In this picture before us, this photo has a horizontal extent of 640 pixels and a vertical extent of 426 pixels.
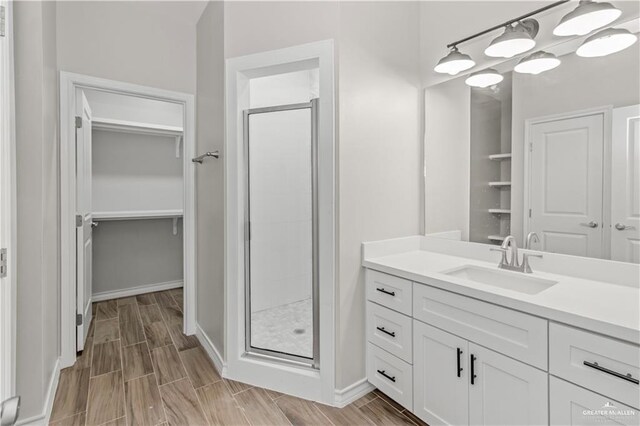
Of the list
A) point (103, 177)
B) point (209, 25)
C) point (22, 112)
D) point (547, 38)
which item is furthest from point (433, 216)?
point (103, 177)

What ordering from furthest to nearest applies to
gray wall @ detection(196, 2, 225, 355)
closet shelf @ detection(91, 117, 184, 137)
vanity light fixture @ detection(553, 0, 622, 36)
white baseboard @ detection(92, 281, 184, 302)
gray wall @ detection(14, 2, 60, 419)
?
white baseboard @ detection(92, 281, 184, 302), closet shelf @ detection(91, 117, 184, 137), gray wall @ detection(196, 2, 225, 355), gray wall @ detection(14, 2, 60, 419), vanity light fixture @ detection(553, 0, 622, 36)

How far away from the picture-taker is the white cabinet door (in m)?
1.20

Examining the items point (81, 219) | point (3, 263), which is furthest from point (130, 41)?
point (3, 263)

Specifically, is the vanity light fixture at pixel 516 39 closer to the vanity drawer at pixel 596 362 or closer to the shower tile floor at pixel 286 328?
the vanity drawer at pixel 596 362

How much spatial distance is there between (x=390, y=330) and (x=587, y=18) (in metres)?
1.79

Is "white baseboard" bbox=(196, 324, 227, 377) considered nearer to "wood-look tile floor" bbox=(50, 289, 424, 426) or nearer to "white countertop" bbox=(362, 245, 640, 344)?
"wood-look tile floor" bbox=(50, 289, 424, 426)

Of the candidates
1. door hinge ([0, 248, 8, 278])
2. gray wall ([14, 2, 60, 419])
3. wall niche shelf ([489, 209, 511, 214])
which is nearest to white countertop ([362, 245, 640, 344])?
wall niche shelf ([489, 209, 511, 214])

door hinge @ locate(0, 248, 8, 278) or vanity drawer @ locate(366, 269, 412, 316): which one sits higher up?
door hinge @ locate(0, 248, 8, 278)

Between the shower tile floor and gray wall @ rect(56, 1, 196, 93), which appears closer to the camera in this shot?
the shower tile floor

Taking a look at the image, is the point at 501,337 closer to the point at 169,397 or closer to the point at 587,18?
the point at 587,18

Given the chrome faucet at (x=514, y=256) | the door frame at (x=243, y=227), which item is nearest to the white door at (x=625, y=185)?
the chrome faucet at (x=514, y=256)

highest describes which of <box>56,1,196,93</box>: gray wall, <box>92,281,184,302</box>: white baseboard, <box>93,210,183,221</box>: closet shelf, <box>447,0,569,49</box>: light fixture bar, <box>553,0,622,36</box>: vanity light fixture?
<box>56,1,196,93</box>: gray wall

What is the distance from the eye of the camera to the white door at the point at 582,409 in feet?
3.29

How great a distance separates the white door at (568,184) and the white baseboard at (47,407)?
9.15ft
